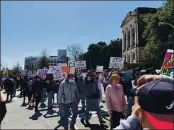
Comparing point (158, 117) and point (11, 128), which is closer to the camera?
point (158, 117)

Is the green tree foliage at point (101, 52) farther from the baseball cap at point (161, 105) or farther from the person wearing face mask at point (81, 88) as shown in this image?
the baseball cap at point (161, 105)

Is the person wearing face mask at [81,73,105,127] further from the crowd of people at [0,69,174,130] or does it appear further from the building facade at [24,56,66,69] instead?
the building facade at [24,56,66,69]

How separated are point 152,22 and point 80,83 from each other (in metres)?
34.9

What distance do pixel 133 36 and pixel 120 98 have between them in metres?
75.5

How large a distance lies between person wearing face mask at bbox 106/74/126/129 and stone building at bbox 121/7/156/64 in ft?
206

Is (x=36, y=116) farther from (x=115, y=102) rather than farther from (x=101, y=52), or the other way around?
(x=101, y=52)

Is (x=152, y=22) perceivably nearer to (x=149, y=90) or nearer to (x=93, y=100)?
(x=93, y=100)

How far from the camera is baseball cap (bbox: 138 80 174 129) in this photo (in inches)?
53.3

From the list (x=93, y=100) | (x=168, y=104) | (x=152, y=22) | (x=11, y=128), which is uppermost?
(x=152, y=22)

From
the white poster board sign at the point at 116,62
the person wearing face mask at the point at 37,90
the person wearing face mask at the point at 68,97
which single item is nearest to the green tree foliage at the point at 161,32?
the white poster board sign at the point at 116,62

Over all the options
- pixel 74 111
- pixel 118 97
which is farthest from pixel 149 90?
pixel 74 111

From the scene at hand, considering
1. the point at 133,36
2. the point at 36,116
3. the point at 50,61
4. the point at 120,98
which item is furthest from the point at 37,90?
the point at 50,61

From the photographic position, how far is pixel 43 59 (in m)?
94.8

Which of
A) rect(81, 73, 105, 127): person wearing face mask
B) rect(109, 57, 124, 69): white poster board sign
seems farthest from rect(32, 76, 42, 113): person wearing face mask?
rect(109, 57, 124, 69): white poster board sign
